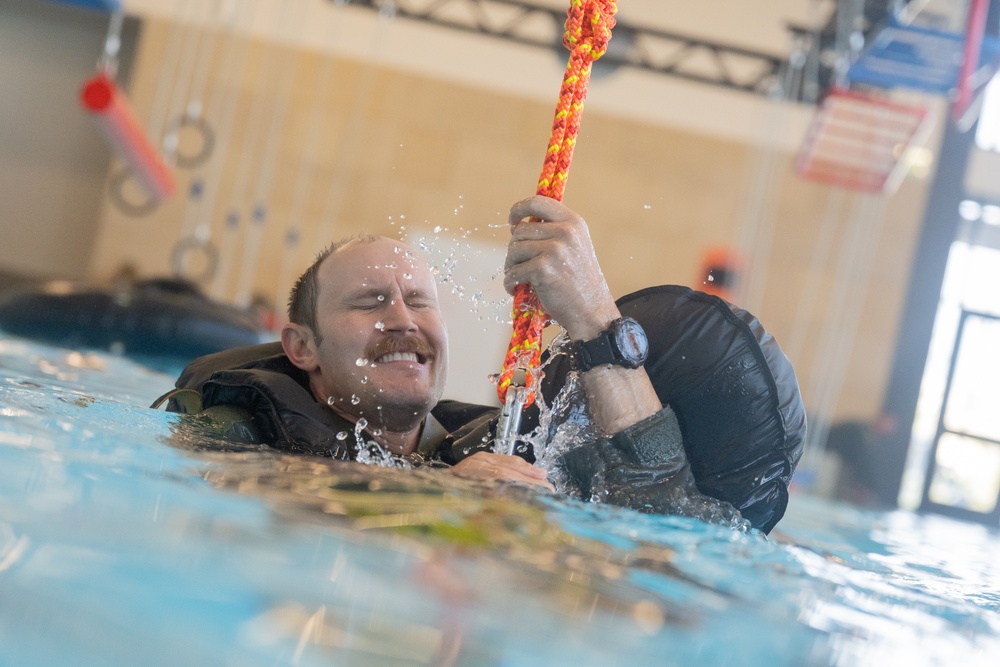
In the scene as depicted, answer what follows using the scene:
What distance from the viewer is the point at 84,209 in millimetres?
10141

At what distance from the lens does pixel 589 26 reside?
1.69m

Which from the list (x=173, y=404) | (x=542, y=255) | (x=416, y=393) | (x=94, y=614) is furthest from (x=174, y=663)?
(x=173, y=404)

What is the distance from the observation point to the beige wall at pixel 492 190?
31.8 ft

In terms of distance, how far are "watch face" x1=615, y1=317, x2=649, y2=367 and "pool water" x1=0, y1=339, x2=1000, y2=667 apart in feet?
0.88

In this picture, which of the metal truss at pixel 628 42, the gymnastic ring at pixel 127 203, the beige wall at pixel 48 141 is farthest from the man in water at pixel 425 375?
the beige wall at pixel 48 141

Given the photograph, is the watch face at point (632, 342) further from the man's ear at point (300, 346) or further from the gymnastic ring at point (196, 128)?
the gymnastic ring at point (196, 128)

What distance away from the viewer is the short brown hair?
7.04 ft

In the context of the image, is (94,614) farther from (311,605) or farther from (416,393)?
(416,393)

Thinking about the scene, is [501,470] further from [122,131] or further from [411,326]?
[122,131]

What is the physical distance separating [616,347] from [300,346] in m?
0.75

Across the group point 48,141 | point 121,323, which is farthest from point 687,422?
point 48,141

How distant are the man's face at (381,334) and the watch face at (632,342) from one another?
A: 0.41 metres

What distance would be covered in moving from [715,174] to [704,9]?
1.59 metres

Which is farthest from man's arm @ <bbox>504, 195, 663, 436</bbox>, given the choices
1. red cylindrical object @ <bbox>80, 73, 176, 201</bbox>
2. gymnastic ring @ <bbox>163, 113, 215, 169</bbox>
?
gymnastic ring @ <bbox>163, 113, 215, 169</bbox>
